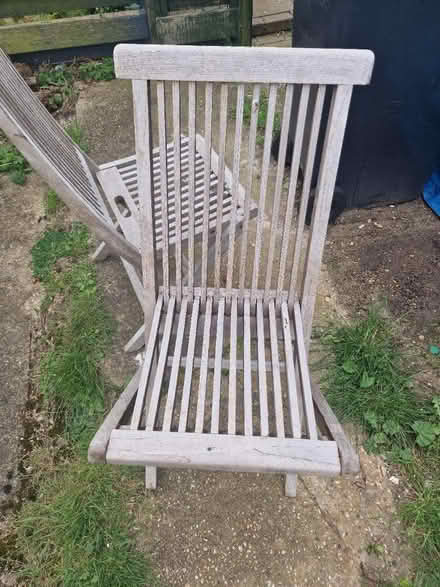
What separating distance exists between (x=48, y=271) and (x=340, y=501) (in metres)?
2.01

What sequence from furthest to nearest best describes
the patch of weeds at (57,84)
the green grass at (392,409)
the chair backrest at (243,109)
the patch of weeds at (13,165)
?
the patch of weeds at (57,84), the patch of weeds at (13,165), the green grass at (392,409), the chair backrest at (243,109)

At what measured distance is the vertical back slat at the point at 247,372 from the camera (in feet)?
4.36

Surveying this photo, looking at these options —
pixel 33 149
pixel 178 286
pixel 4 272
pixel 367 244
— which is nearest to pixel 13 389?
pixel 4 272

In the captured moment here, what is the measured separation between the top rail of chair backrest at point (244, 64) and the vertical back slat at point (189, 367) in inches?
31.1

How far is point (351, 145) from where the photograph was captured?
2.56 metres

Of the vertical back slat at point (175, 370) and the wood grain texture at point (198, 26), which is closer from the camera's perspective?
the vertical back slat at point (175, 370)

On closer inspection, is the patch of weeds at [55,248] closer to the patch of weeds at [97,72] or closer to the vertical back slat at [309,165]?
the vertical back slat at [309,165]

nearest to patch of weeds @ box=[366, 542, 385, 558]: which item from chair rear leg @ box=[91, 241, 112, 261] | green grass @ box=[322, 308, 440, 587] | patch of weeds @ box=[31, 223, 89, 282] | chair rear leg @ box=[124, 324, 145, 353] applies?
green grass @ box=[322, 308, 440, 587]

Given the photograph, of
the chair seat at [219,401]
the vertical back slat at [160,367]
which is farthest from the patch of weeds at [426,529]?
the vertical back slat at [160,367]

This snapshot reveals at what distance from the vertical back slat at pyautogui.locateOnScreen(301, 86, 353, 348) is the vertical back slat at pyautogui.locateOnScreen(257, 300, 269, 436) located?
0.16 metres

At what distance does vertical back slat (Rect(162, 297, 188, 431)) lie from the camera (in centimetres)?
134

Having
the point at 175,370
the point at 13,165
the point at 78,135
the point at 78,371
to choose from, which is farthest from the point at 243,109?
the point at 13,165

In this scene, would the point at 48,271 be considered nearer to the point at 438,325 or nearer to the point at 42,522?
the point at 42,522

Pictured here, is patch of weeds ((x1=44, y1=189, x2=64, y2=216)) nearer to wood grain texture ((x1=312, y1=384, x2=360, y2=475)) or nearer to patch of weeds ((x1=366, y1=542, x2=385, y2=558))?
wood grain texture ((x1=312, y1=384, x2=360, y2=475))
